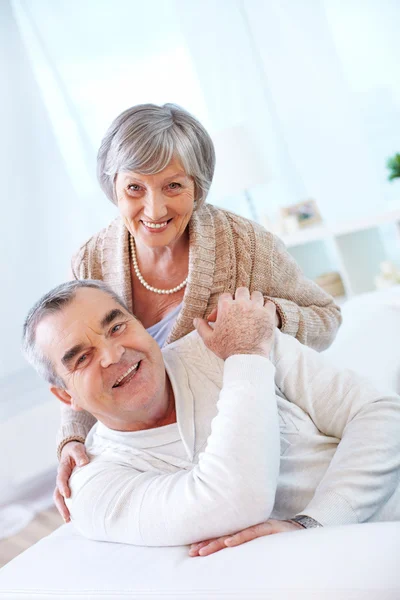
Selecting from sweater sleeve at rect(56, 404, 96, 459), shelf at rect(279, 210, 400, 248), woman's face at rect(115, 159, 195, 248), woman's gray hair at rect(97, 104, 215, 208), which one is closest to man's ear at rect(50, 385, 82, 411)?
sweater sleeve at rect(56, 404, 96, 459)

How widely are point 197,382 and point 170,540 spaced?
414 millimetres

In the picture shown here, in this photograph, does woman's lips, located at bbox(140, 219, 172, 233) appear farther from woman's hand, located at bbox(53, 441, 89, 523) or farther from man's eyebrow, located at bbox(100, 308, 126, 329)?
woman's hand, located at bbox(53, 441, 89, 523)

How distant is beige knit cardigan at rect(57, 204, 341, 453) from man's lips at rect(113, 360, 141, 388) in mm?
374

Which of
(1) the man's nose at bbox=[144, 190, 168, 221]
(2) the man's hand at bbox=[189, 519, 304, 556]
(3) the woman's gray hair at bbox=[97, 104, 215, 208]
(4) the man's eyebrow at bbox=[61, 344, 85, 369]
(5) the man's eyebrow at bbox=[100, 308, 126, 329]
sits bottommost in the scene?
(2) the man's hand at bbox=[189, 519, 304, 556]

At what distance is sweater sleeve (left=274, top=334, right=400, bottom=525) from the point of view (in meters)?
1.41

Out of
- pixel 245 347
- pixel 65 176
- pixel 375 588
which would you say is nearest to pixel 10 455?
pixel 65 176

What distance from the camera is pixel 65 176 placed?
438cm

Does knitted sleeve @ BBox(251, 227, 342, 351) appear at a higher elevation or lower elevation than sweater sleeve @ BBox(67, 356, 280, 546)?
higher

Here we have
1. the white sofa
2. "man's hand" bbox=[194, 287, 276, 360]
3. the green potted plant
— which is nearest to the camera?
the white sofa

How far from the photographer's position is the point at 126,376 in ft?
5.31

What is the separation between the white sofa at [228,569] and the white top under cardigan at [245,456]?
0.06 metres

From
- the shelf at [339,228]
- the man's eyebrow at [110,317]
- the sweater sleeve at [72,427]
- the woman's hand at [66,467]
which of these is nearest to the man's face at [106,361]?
the man's eyebrow at [110,317]

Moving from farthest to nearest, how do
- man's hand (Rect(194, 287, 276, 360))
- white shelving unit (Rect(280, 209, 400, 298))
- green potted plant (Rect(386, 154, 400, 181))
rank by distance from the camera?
white shelving unit (Rect(280, 209, 400, 298)), green potted plant (Rect(386, 154, 400, 181)), man's hand (Rect(194, 287, 276, 360))

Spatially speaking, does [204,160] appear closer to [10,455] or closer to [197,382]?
[197,382]
